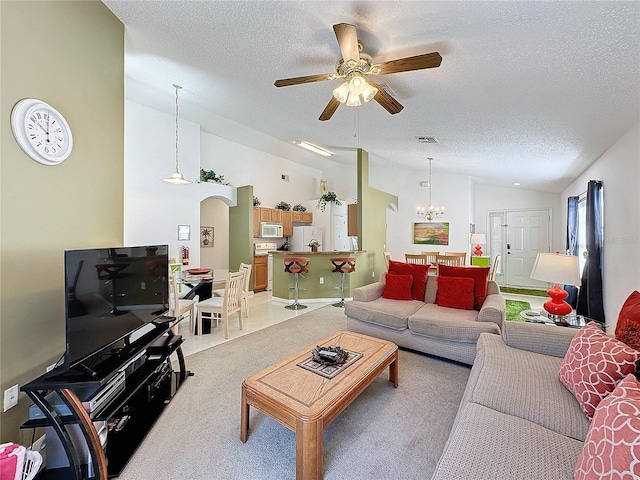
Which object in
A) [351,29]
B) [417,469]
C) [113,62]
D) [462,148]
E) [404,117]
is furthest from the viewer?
[462,148]

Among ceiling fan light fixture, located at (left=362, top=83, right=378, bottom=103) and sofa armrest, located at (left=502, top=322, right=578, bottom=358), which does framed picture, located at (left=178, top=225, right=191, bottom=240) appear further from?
sofa armrest, located at (left=502, top=322, right=578, bottom=358)

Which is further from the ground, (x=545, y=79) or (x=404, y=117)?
(x=404, y=117)

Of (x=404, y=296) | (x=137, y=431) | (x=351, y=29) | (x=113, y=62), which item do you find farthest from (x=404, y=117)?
(x=137, y=431)

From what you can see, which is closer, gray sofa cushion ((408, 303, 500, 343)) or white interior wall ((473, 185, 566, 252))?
gray sofa cushion ((408, 303, 500, 343))

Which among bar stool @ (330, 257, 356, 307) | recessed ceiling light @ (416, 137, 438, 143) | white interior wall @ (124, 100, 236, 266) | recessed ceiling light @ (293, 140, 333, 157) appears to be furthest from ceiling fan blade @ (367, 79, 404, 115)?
white interior wall @ (124, 100, 236, 266)

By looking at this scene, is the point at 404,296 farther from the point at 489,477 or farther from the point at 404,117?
the point at 489,477

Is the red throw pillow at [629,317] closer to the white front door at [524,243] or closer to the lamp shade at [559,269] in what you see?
the lamp shade at [559,269]

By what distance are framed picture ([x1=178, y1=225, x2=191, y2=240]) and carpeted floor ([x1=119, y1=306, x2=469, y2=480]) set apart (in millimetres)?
3307

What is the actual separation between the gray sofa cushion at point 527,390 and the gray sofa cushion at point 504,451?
9 centimetres

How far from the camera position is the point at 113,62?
244 centimetres

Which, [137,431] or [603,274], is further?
[603,274]

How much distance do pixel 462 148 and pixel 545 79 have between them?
2.35 metres

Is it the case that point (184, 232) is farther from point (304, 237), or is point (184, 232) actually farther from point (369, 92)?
point (369, 92)

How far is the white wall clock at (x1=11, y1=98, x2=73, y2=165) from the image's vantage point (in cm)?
166
